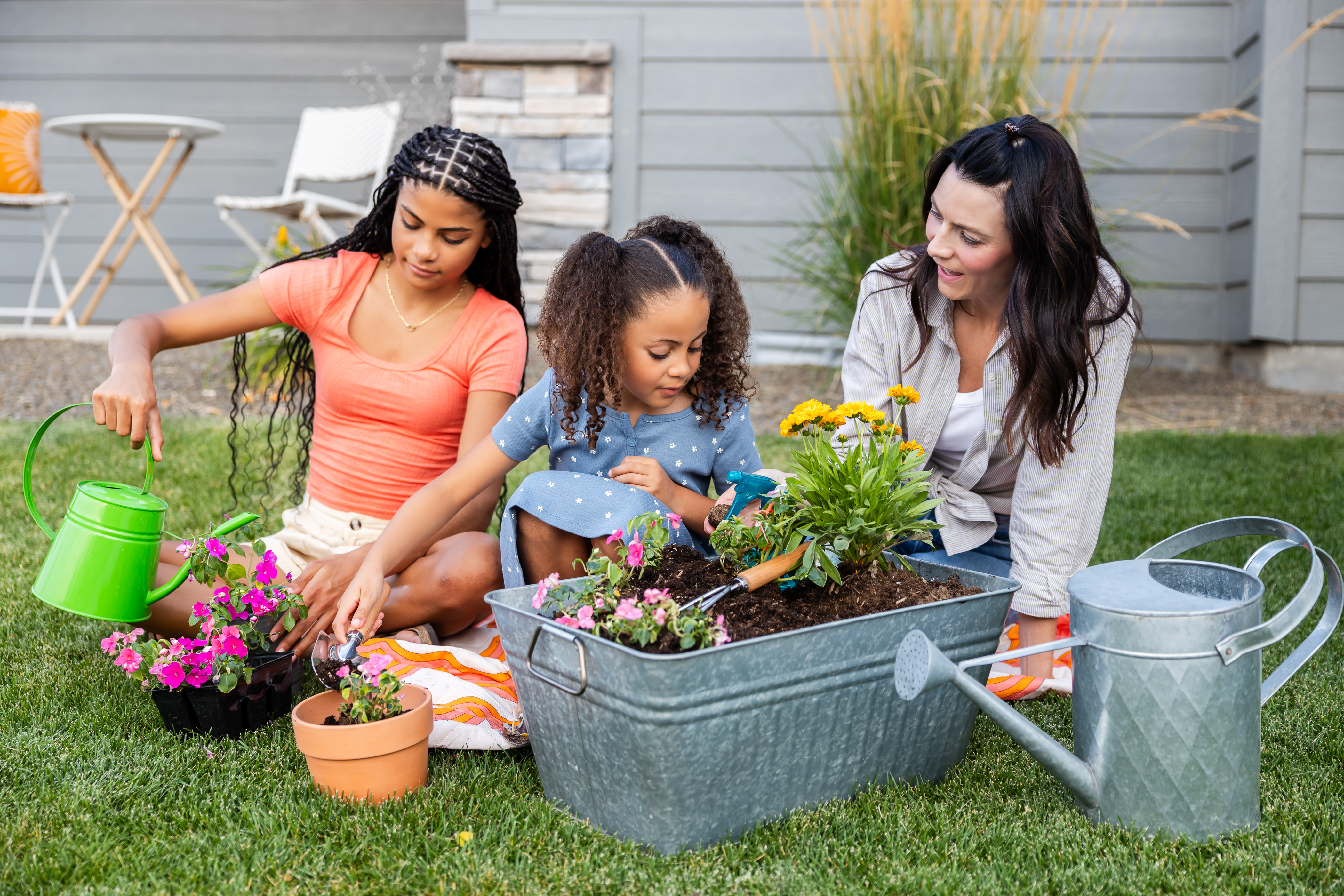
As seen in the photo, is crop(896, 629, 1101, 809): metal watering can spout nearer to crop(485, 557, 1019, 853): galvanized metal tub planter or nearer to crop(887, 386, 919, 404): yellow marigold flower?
crop(485, 557, 1019, 853): galvanized metal tub planter

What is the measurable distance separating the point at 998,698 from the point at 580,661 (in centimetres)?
49

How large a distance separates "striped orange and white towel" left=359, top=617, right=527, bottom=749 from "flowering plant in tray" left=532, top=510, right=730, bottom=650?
0.70 ft

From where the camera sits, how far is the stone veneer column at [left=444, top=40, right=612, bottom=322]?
14.7 feet

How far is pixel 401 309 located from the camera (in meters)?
2.04

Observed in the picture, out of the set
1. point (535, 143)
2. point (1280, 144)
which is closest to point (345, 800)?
point (535, 143)

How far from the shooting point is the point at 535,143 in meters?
4.58

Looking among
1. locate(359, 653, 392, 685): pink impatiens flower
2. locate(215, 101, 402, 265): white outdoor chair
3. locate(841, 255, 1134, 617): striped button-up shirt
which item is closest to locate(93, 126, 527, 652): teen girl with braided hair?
locate(359, 653, 392, 685): pink impatiens flower

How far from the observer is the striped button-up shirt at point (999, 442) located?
68.4 inches

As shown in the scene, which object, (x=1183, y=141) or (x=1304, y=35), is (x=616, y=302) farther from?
(x=1183, y=141)

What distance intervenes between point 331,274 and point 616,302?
709 millimetres

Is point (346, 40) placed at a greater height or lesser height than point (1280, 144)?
greater

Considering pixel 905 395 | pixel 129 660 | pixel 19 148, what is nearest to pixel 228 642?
pixel 129 660

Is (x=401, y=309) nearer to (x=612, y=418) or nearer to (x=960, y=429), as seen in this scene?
(x=612, y=418)

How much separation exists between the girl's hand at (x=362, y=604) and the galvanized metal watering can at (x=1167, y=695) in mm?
774
